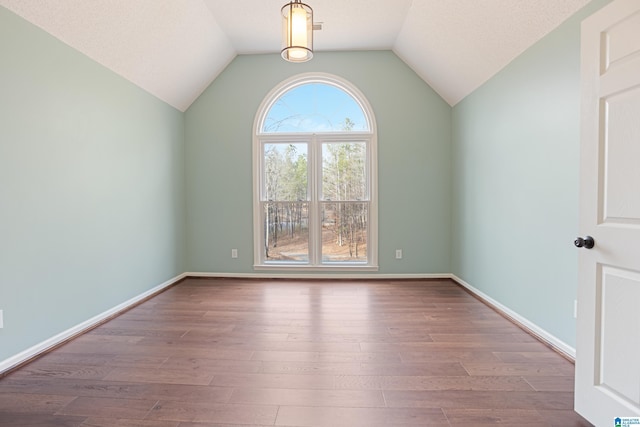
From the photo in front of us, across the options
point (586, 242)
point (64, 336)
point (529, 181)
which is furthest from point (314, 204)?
point (586, 242)

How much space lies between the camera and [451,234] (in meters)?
4.42

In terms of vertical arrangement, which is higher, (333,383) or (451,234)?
(451,234)

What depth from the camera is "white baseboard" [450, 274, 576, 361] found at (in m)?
2.27

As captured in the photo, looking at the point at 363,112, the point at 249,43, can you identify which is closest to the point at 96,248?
the point at 249,43

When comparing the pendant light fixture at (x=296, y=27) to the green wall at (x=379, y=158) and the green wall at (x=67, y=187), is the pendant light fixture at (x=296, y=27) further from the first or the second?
the green wall at (x=379, y=158)

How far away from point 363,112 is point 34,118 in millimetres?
3492

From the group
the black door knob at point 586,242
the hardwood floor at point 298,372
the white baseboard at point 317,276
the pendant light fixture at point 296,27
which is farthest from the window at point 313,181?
the black door knob at point 586,242

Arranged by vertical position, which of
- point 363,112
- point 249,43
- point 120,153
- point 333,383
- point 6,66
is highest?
point 249,43

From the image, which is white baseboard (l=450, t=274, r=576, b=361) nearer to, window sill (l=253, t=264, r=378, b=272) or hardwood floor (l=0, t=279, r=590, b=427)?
hardwood floor (l=0, t=279, r=590, b=427)

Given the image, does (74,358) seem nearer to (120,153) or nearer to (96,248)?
(96,248)

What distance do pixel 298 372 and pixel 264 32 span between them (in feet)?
12.0

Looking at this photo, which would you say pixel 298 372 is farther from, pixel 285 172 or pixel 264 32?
pixel 264 32

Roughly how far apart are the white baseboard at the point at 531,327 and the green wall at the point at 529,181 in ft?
0.13

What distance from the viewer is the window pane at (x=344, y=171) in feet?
14.9
